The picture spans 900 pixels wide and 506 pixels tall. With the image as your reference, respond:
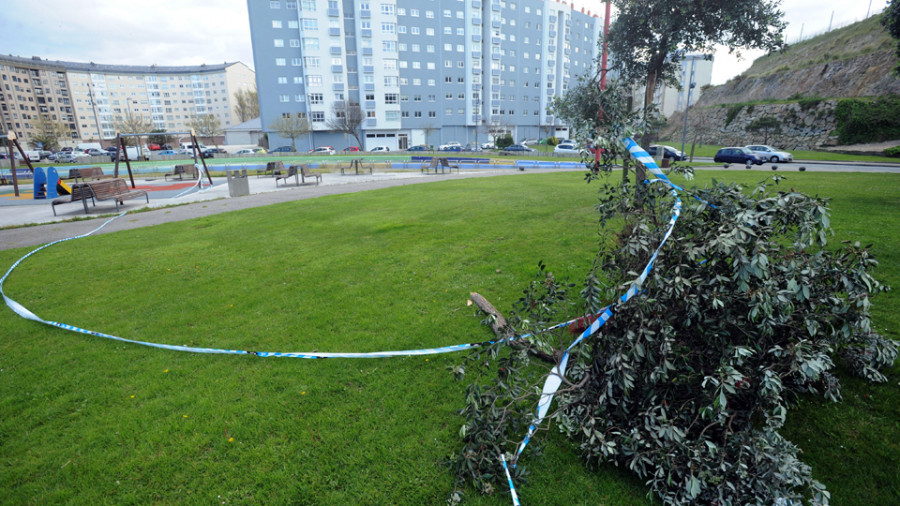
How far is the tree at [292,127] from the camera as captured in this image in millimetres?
66375

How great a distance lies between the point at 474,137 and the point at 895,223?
73493 mm

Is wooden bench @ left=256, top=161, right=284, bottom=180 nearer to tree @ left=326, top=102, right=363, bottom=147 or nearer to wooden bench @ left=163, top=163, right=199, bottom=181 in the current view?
wooden bench @ left=163, top=163, right=199, bottom=181

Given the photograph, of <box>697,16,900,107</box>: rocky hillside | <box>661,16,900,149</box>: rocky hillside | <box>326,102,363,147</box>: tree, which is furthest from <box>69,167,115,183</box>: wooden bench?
<box>697,16,900,107</box>: rocky hillside

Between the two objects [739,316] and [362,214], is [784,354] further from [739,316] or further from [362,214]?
[362,214]

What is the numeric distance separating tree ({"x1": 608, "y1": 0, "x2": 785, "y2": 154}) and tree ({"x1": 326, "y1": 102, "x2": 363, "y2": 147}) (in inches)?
2538

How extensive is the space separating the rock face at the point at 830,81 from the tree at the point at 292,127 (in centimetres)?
6190

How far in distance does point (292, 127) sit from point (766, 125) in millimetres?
61977

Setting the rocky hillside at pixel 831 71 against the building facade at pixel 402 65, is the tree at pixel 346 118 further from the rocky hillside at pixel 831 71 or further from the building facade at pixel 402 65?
the rocky hillside at pixel 831 71

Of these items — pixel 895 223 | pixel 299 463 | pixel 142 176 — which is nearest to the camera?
pixel 299 463

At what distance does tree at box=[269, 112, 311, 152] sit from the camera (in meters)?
66.4

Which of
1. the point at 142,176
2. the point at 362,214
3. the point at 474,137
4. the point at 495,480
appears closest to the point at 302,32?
the point at 474,137

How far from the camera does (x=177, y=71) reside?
127875 millimetres

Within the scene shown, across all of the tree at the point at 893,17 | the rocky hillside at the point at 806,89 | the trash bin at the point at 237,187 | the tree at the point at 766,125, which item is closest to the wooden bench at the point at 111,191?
the trash bin at the point at 237,187

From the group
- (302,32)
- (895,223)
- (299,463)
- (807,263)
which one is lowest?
(299,463)
